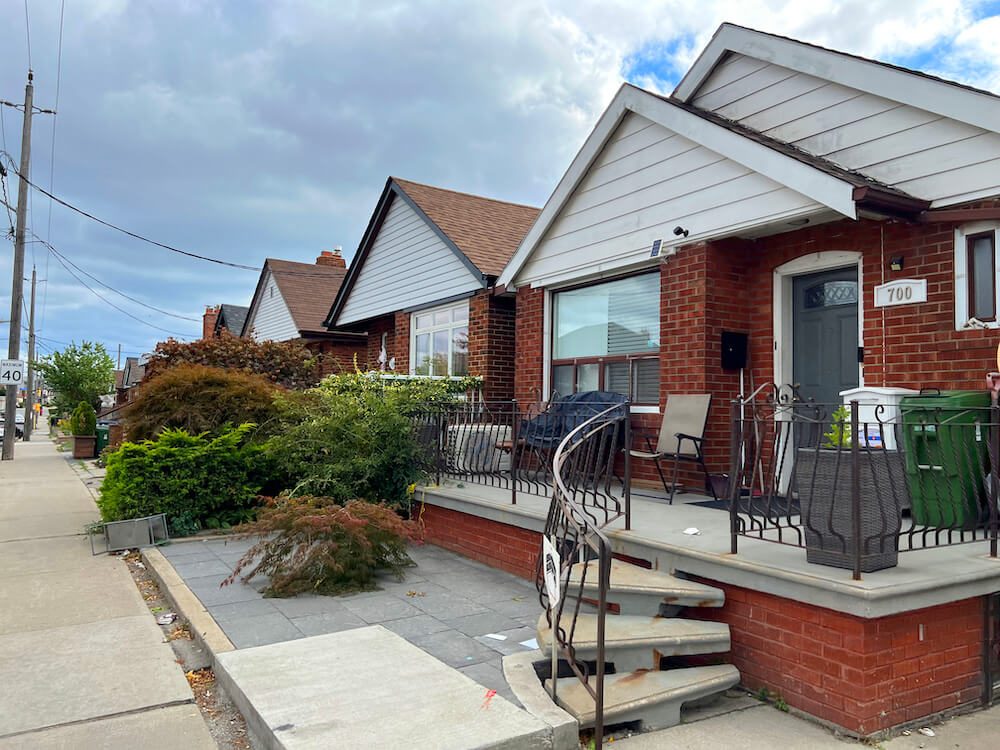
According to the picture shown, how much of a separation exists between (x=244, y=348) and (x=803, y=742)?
10.5m

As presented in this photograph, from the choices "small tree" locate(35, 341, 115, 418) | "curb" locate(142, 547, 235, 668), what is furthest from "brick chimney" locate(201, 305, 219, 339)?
"curb" locate(142, 547, 235, 668)

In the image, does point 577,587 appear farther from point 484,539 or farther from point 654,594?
point 484,539

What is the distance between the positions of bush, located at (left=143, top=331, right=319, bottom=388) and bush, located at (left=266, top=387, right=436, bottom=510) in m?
3.60

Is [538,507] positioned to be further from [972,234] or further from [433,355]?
[433,355]

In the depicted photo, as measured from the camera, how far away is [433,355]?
1166cm

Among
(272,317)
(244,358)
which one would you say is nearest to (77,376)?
(272,317)

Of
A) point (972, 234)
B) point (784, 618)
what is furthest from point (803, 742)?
point (972, 234)

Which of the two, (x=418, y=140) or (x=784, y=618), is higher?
(x=418, y=140)

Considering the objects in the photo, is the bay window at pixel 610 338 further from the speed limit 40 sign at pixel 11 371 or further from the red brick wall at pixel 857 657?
the speed limit 40 sign at pixel 11 371

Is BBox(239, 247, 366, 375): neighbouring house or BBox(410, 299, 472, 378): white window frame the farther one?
BBox(239, 247, 366, 375): neighbouring house

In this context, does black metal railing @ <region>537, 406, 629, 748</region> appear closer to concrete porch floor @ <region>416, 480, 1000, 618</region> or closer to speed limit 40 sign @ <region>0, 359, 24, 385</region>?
concrete porch floor @ <region>416, 480, 1000, 618</region>

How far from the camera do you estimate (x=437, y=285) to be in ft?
36.9

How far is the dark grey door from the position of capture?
5898mm

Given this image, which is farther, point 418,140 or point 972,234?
point 418,140
